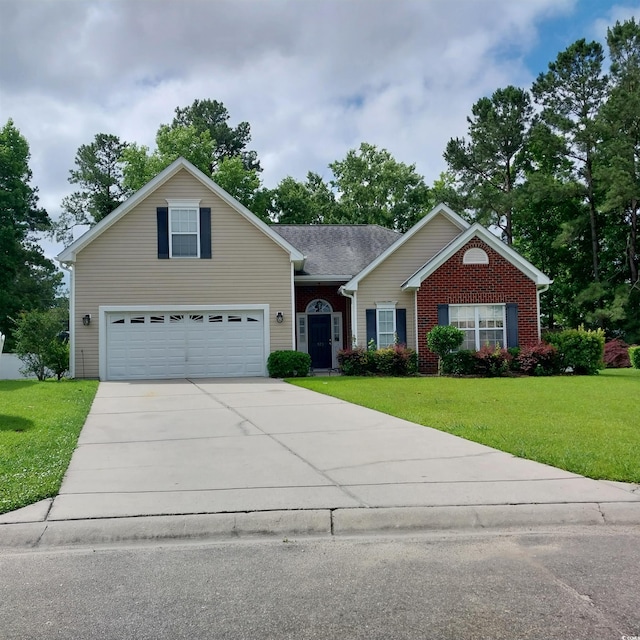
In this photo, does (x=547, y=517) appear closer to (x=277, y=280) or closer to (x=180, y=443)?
(x=180, y=443)

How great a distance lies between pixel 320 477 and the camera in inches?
245

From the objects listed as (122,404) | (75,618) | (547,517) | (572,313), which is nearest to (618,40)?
(572,313)

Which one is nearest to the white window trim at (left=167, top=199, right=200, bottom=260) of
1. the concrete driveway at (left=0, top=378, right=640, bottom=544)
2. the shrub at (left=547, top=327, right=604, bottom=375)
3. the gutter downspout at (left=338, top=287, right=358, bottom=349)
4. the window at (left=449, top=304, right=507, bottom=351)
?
the gutter downspout at (left=338, top=287, right=358, bottom=349)

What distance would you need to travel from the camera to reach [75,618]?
346cm

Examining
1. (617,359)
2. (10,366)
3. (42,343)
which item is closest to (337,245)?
(42,343)

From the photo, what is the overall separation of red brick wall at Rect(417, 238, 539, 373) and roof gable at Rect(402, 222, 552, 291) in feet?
0.44

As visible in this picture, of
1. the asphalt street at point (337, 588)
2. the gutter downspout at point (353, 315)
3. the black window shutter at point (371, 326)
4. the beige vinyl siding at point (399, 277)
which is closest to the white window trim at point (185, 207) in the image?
the gutter downspout at point (353, 315)

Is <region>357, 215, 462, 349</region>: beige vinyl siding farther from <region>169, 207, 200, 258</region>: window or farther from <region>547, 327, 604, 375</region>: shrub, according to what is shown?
<region>169, 207, 200, 258</region>: window

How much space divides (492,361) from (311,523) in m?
14.8

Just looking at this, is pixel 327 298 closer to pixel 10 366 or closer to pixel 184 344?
pixel 184 344

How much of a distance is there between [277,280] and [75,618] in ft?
57.6

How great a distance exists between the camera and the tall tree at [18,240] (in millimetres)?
35250

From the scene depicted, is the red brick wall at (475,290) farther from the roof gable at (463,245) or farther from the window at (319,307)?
the window at (319,307)

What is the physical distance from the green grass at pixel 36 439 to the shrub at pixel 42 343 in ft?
14.7
